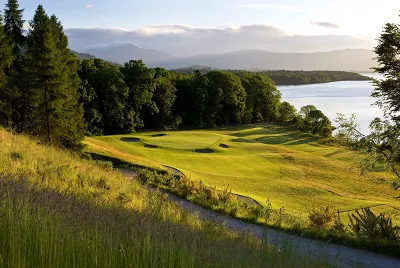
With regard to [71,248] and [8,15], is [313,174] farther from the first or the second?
[71,248]

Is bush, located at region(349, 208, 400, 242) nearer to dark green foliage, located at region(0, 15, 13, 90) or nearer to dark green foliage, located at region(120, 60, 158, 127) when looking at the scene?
dark green foliage, located at region(0, 15, 13, 90)

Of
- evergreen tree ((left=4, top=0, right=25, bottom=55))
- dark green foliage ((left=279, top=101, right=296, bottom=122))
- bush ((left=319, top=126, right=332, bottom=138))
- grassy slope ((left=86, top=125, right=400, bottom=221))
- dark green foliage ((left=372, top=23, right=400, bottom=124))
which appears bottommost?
grassy slope ((left=86, top=125, right=400, bottom=221))

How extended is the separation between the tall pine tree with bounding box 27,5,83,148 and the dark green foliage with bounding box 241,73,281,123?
53.9 meters

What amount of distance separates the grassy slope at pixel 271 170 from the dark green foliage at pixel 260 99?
72.3ft

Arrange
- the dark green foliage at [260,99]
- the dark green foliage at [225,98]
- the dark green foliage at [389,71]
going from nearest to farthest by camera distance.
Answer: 1. the dark green foliage at [389,71]
2. the dark green foliage at [225,98]
3. the dark green foliage at [260,99]

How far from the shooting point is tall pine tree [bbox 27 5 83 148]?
3575cm

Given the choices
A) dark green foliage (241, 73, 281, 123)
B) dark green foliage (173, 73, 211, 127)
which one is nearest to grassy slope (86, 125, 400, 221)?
dark green foliage (173, 73, 211, 127)

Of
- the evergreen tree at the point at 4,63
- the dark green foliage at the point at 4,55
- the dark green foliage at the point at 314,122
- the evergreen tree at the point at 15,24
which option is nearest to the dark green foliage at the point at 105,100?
the evergreen tree at the point at 15,24

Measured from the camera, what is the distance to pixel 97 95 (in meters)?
68.1

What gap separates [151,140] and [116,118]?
16.7 metres

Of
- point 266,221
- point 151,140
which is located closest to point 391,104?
point 266,221

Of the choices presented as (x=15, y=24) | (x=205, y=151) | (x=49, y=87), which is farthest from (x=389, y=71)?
(x=15, y=24)

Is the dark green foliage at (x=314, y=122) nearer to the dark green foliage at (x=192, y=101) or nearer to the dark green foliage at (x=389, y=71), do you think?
the dark green foliage at (x=192, y=101)

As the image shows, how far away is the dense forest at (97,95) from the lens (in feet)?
121
